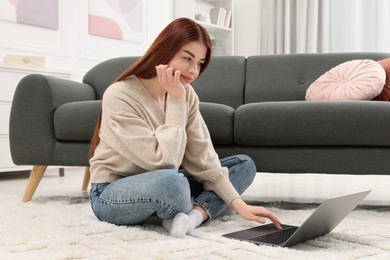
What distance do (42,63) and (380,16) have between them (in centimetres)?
297

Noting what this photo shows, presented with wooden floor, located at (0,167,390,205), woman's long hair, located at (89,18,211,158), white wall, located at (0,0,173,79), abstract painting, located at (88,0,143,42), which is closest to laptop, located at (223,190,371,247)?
woman's long hair, located at (89,18,211,158)

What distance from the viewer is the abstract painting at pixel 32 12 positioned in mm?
3361

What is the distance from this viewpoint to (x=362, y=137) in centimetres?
172

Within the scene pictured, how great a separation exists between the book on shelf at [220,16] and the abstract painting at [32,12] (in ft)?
5.82

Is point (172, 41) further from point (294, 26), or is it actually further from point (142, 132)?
point (294, 26)

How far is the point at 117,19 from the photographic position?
13.7 ft

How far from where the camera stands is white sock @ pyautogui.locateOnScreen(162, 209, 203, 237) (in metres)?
1.29

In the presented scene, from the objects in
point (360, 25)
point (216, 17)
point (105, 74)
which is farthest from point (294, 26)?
point (105, 74)

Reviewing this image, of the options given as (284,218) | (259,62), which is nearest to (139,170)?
(284,218)

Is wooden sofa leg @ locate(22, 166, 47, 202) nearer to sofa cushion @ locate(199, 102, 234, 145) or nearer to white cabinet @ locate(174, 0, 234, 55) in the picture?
sofa cushion @ locate(199, 102, 234, 145)

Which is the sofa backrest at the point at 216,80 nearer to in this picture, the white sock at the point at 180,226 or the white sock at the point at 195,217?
the white sock at the point at 195,217

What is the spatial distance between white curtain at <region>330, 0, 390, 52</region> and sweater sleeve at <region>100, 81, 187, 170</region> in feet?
11.4

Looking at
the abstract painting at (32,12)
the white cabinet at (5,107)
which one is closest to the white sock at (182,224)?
the white cabinet at (5,107)

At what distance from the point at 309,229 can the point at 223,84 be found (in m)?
1.54
